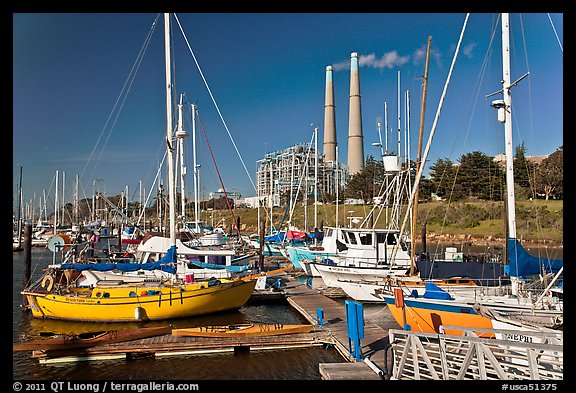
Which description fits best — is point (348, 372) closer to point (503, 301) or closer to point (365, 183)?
point (503, 301)

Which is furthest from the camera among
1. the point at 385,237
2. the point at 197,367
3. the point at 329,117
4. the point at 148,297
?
the point at 329,117

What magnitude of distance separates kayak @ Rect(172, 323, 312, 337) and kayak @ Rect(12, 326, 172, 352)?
1.04 m

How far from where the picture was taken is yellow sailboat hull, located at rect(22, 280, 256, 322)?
60.6ft

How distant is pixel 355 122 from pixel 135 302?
80682mm

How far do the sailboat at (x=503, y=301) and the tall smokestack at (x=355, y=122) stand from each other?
79376 millimetres

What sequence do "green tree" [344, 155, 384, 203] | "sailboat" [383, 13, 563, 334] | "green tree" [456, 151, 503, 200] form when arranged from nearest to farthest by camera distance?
"sailboat" [383, 13, 563, 334]
"green tree" [456, 151, 503, 200]
"green tree" [344, 155, 384, 203]

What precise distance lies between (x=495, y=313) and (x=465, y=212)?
56.5 metres

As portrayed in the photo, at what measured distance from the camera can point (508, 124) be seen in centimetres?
1463

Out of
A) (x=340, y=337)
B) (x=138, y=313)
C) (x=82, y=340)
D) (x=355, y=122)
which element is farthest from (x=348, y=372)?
(x=355, y=122)

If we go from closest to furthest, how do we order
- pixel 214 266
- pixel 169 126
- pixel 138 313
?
pixel 138 313
pixel 169 126
pixel 214 266

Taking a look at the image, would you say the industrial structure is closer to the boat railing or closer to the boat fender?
the boat fender

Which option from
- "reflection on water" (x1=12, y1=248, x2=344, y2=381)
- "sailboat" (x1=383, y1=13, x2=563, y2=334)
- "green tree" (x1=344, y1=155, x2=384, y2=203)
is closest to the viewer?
"reflection on water" (x1=12, y1=248, x2=344, y2=381)

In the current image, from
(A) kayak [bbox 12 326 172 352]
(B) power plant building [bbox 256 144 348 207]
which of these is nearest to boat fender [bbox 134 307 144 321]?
(A) kayak [bbox 12 326 172 352]
